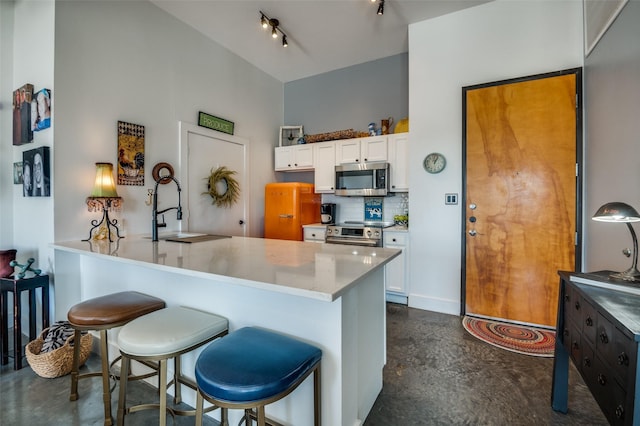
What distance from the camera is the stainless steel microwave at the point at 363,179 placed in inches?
136

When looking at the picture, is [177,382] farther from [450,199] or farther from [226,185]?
[450,199]

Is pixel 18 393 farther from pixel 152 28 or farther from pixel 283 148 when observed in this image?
pixel 283 148

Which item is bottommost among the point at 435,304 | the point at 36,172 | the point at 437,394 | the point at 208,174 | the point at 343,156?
the point at 437,394

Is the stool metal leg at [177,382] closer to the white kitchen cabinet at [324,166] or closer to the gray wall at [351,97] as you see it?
the white kitchen cabinet at [324,166]

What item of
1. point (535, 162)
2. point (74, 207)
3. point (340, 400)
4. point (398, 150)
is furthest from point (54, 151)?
point (535, 162)

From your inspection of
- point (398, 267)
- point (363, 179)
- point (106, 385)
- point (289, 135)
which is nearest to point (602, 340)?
point (398, 267)

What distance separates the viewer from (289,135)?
4621 mm

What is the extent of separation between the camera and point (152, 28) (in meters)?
2.80

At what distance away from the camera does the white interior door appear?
125 inches

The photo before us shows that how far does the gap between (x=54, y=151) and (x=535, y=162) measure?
4.07 m

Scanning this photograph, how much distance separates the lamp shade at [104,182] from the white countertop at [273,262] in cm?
48

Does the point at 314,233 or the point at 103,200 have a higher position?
the point at 103,200

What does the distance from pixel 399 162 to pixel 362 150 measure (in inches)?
20.8

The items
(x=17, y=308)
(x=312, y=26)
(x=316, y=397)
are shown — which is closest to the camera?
(x=316, y=397)
